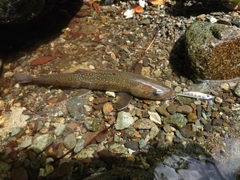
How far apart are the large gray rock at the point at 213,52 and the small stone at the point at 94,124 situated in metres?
2.16

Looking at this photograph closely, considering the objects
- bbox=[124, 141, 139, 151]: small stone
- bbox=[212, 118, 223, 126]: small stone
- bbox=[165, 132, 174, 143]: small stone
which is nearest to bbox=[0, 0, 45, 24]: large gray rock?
bbox=[124, 141, 139, 151]: small stone

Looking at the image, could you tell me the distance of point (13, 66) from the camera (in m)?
6.29

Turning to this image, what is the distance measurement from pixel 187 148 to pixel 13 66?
425 cm

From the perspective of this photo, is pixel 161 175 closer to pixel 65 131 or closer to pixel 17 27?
pixel 65 131

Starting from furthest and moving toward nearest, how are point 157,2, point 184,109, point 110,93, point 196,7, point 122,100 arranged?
point 157,2, point 196,7, point 110,93, point 122,100, point 184,109

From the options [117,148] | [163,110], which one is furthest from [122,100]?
[117,148]

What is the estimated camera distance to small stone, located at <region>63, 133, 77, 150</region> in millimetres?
→ 4930

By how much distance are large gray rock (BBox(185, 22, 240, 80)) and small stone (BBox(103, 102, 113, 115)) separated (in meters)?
1.83

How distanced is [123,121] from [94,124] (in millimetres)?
559

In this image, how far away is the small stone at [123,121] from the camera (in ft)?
16.8

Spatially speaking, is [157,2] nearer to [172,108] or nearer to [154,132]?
[172,108]

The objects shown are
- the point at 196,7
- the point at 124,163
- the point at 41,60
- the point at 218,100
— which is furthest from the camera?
the point at 196,7

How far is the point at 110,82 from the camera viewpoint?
5.50m

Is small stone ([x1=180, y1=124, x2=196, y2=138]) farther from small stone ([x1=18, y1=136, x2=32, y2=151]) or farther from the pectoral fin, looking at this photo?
small stone ([x1=18, y1=136, x2=32, y2=151])
